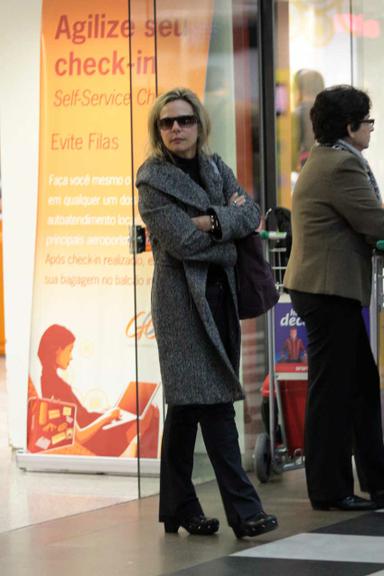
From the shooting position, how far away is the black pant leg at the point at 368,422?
5.00m

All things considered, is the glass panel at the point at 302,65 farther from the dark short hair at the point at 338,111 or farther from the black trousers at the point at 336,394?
the black trousers at the point at 336,394

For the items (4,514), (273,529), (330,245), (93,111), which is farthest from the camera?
(93,111)

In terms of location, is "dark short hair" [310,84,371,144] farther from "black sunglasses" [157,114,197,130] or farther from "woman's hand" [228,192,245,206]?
"black sunglasses" [157,114,197,130]

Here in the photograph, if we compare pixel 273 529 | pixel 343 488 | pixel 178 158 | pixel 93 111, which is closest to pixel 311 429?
pixel 343 488

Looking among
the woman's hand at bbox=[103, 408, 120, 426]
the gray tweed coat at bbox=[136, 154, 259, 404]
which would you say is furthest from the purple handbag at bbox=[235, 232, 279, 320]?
the woman's hand at bbox=[103, 408, 120, 426]

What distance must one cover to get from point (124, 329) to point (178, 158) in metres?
1.80

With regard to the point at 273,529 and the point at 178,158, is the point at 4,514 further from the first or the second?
the point at 178,158

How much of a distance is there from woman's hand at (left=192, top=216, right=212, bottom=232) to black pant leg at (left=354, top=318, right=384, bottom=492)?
902mm

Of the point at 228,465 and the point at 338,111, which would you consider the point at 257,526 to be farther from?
the point at 338,111

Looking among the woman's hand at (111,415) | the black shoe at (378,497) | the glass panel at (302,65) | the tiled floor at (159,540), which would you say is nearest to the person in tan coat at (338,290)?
the black shoe at (378,497)

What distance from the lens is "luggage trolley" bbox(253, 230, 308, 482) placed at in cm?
566

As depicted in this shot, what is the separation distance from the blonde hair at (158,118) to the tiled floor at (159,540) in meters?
1.31

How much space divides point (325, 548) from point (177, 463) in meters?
0.59

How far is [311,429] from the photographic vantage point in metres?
4.98
